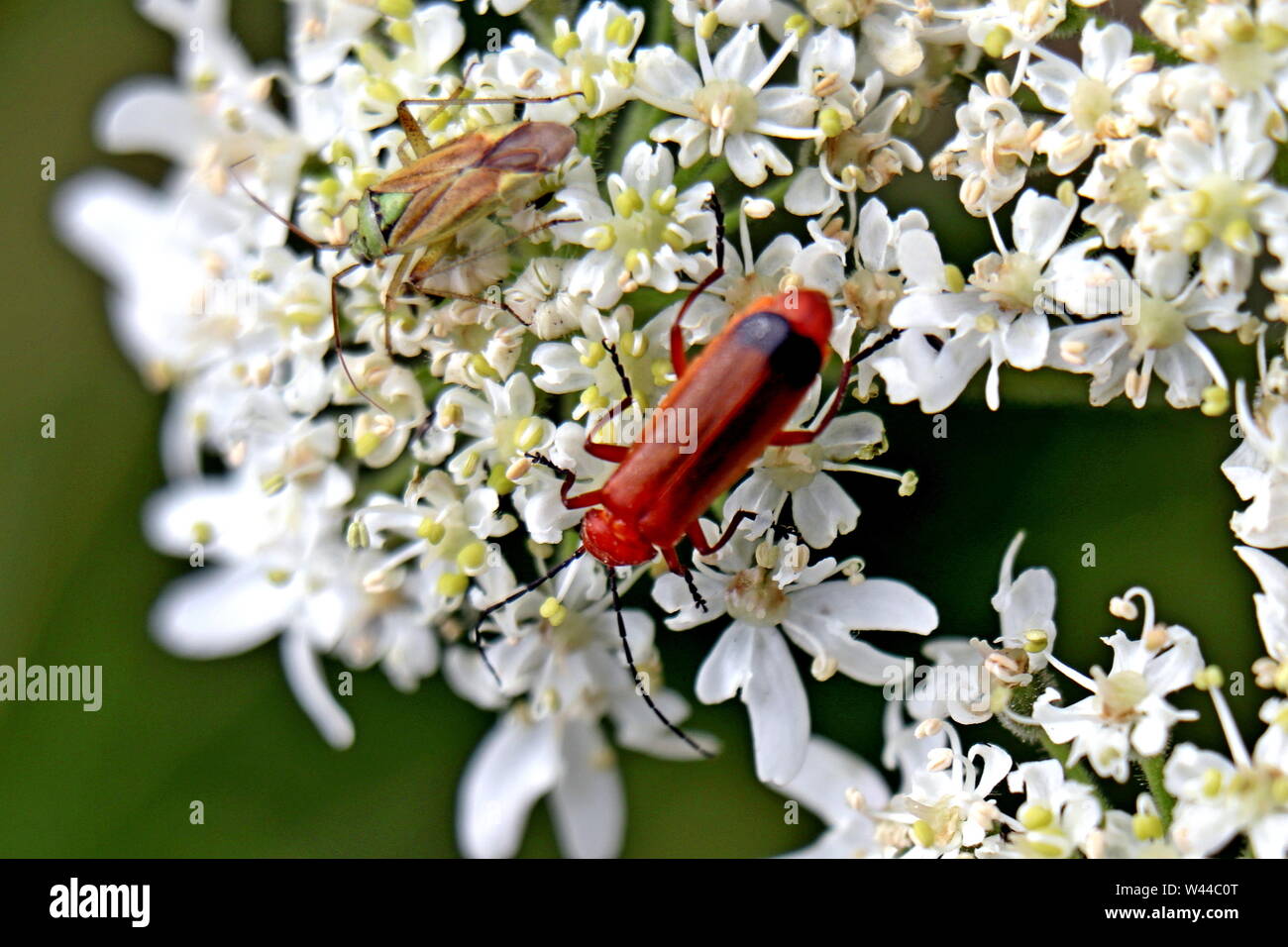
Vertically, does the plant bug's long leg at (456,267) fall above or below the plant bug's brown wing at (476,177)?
below

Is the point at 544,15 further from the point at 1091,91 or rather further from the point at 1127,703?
the point at 1127,703

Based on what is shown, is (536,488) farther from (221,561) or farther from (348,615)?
(221,561)

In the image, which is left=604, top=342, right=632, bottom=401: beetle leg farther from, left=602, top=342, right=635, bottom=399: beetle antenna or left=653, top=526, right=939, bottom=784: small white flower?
left=653, top=526, right=939, bottom=784: small white flower

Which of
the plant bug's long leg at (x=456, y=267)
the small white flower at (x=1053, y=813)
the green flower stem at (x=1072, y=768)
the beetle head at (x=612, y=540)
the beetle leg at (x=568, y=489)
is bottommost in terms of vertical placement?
the small white flower at (x=1053, y=813)

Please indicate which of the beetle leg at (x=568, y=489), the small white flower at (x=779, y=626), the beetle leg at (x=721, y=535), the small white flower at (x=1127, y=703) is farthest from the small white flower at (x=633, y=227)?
the small white flower at (x=1127, y=703)

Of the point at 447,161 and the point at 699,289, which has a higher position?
the point at 447,161

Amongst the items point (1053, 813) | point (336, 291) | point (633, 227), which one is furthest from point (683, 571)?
point (336, 291)

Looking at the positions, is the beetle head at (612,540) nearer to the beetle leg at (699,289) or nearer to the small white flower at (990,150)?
the beetle leg at (699,289)
